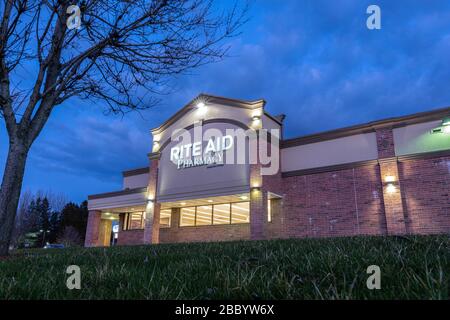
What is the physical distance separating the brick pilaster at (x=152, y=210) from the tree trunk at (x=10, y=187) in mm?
13633

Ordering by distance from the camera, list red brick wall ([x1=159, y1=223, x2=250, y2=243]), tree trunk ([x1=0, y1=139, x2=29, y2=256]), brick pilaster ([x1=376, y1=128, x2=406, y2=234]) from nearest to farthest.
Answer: tree trunk ([x1=0, y1=139, x2=29, y2=256]) → brick pilaster ([x1=376, y1=128, x2=406, y2=234]) → red brick wall ([x1=159, y1=223, x2=250, y2=243])

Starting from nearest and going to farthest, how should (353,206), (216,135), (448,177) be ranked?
1. (448,177)
2. (353,206)
3. (216,135)

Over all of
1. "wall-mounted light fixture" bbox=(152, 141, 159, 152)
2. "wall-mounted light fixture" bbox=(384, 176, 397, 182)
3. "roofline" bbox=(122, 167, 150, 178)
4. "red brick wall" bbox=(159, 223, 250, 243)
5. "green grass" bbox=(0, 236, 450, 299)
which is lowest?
"green grass" bbox=(0, 236, 450, 299)

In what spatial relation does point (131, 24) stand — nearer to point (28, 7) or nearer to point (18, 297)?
point (28, 7)

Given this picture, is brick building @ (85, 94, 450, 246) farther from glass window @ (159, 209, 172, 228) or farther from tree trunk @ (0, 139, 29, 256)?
tree trunk @ (0, 139, 29, 256)

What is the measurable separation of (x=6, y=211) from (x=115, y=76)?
417 cm

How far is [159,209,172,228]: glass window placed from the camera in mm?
23047

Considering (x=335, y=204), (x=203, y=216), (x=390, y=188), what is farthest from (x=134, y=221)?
(x=390, y=188)

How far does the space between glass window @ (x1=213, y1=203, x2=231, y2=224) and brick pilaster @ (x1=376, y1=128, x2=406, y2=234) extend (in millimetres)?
9062

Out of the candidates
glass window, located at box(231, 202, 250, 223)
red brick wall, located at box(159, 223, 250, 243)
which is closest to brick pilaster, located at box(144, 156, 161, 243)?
red brick wall, located at box(159, 223, 250, 243)

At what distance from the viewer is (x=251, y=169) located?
17.9 m

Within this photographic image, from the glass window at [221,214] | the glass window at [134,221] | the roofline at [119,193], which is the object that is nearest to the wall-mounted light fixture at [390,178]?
the glass window at [221,214]

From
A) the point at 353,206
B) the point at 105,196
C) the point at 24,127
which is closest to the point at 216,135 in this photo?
the point at 353,206

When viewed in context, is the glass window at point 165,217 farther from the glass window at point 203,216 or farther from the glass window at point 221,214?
the glass window at point 221,214
